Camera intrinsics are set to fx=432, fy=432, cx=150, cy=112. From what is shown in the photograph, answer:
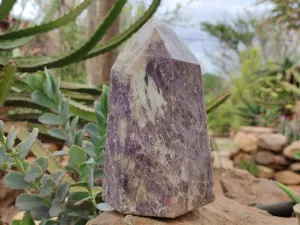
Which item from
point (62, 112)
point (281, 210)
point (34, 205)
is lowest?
point (281, 210)

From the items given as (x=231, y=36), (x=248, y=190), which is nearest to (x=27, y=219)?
(x=248, y=190)

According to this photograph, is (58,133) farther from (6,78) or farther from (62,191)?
(6,78)

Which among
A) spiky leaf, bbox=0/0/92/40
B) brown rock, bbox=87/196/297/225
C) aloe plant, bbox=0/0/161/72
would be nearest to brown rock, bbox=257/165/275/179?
aloe plant, bbox=0/0/161/72

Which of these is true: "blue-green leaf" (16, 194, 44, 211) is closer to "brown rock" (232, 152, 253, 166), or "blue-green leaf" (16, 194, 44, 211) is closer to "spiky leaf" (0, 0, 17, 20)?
"spiky leaf" (0, 0, 17, 20)

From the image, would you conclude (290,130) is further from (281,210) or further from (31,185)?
(31,185)

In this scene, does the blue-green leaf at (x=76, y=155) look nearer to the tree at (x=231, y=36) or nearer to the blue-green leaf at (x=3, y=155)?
the blue-green leaf at (x=3, y=155)

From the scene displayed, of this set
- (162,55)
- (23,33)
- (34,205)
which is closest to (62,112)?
(34,205)
